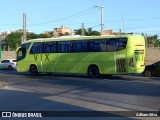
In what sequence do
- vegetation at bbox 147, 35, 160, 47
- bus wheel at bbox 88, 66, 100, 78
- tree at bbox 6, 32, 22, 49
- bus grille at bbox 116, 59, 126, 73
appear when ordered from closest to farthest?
bus grille at bbox 116, 59, 126, 73
bus wheel at bbox 88, 66, 100, 78
vegetation at bbox 147, 35, 160, 47
tree at bbox 6, 32, 22, 49

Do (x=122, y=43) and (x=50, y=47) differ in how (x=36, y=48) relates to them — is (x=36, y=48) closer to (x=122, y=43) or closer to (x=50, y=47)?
(x=50, y=47)

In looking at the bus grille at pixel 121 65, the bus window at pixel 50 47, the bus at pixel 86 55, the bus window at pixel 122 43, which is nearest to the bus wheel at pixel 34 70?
Answer: the bus at pixel 86 55

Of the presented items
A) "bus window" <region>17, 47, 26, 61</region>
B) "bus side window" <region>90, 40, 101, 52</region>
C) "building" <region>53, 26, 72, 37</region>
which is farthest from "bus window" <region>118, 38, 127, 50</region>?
"building" <region>53, 26, 72, 37</region>

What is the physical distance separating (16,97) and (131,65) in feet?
39.6

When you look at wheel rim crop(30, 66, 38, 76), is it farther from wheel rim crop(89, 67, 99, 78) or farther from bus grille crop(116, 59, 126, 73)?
bus grille crop(116, 59, 126, 73)

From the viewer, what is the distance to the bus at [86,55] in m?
27.0

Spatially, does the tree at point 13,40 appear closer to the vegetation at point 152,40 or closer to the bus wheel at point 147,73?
the vegetation at point 152,40

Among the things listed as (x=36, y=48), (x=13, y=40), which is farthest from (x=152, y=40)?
(x=13, y=40)

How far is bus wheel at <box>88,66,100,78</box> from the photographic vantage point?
28.7m

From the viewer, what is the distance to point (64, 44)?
3081cm

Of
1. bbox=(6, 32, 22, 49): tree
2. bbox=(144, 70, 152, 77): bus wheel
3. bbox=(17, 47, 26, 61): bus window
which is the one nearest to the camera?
bbox=(144, 70, 152, 77): bus wheel

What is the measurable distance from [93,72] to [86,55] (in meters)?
1.35

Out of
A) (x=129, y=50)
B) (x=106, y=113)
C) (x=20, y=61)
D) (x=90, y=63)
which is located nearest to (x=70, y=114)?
(x=106, y=113)

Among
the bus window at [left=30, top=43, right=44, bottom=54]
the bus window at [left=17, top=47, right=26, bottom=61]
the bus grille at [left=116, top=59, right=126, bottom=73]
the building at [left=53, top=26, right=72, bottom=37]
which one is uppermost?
the building at [left=53, top=26, right=72, bottom=37]
